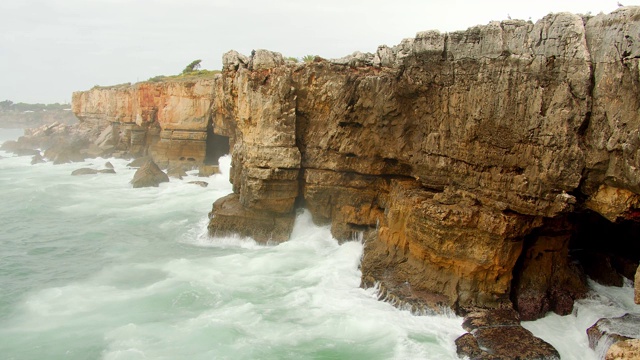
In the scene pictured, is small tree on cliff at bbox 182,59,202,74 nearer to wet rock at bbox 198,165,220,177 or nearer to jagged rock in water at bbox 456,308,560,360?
wet rock at bbox 198,165,220,177

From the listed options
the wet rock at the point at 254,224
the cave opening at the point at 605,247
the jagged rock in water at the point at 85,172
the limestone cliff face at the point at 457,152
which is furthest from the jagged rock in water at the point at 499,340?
the jagged rock in water at the point at 85,172

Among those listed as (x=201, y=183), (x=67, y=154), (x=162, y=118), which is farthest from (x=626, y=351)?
(x=67, y=154)

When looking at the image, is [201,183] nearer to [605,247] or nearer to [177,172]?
[177,172]

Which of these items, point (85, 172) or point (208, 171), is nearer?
point (208, 171)

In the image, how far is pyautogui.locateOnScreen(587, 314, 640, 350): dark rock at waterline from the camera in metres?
10.2

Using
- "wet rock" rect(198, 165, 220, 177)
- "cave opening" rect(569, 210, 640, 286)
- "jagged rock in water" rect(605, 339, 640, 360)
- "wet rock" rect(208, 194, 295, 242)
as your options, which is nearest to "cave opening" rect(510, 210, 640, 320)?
"cave opening" rect(569, 210, 640, 286)

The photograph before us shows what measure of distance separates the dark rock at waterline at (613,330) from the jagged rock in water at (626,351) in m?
2.19

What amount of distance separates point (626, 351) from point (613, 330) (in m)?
2.82

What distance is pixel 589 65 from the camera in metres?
9.84

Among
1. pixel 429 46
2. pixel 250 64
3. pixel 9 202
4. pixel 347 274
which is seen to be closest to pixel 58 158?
pixel 9 202

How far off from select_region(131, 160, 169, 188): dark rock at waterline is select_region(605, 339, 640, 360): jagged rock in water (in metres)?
28.3

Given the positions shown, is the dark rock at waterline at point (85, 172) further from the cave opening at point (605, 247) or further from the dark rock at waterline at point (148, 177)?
the cave opening at point (605, 247)

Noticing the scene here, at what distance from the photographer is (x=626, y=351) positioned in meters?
8.01

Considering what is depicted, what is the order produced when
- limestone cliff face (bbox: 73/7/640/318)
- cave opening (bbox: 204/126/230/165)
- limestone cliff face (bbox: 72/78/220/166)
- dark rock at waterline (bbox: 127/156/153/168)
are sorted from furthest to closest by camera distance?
dark rock at waterline (bbox: 127/156/153/168) → cave opening (bbox: 204/126/230/165) → limestone cliff face (bbox: 72/78/220/166) → limestone cliff face (bbox: 73/7/640/318)
